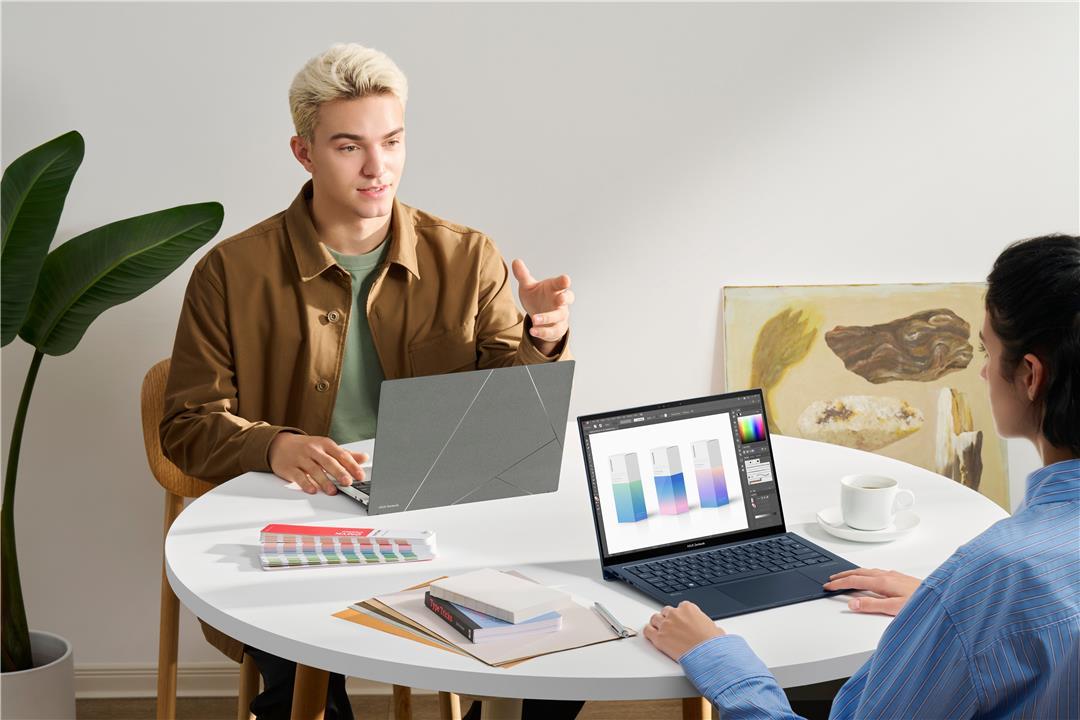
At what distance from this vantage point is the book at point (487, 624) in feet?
4.24

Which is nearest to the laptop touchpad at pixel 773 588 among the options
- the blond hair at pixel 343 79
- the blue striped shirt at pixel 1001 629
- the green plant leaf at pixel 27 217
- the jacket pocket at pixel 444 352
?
the blue striped shirt at pixel 1001 629

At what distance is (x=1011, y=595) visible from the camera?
95 centimetres

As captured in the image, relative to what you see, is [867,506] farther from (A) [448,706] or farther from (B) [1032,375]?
(A) [448,706]

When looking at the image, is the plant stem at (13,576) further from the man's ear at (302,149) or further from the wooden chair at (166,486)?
the man's ear at (302,149)

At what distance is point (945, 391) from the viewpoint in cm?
302

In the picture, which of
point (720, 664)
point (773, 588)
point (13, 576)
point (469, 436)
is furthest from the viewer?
point (13, 576)

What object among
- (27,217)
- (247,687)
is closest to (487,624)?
(247,687)

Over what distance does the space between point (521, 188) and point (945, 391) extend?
4.33 feet

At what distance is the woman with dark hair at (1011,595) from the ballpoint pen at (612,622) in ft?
0.35

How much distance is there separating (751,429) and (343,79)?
46.0 inches

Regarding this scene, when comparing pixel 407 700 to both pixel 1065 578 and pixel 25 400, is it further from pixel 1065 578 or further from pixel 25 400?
pixel 1065 578

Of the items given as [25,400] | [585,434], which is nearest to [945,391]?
[585,434]

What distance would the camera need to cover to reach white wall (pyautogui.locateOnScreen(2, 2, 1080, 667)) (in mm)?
2824

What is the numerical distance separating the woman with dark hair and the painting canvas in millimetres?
1854
